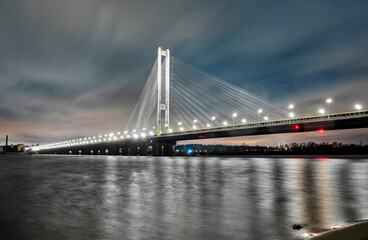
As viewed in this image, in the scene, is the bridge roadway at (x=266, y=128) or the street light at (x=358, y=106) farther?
the street light at (x=358, y=106)

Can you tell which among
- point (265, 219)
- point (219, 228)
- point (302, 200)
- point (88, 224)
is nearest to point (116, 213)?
point (88, 224)

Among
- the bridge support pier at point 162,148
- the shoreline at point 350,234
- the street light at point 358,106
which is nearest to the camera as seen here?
the shoreline at point 350,234

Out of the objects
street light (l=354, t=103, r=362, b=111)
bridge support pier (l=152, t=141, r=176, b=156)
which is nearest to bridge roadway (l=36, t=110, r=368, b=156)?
bridge support pier (l=152, t=141, r=176, b=156)

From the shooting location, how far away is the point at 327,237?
11.5 ft

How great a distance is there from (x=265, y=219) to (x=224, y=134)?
6092 centimetres

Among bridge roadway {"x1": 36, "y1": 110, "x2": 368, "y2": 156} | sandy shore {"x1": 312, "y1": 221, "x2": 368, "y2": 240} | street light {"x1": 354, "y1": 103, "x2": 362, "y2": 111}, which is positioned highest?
street light {"x1": 354, "y1": 103, "x2": 362, "y2": 111}

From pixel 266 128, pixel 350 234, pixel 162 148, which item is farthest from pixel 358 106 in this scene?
pixel 350 234

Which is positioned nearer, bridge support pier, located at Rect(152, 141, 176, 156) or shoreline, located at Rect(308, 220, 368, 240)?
shoreline, located at Rect(308, 220, 368, 240)

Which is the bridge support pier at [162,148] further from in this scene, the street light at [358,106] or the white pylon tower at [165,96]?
the street light at [358,106]

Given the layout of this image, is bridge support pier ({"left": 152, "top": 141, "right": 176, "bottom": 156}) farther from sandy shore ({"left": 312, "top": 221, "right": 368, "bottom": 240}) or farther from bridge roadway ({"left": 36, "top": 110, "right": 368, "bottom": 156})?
sandy shore ({"left": 312, "top": 221, "right": 368, "bottom": 240})

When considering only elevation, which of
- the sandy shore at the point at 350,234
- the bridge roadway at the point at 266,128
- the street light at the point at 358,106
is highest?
the street light at the point at 358,106

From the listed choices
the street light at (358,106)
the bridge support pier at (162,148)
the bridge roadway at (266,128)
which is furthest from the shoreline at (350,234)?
the bridge support pier at (162,148)

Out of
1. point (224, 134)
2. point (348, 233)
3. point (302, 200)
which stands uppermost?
point (224, 134)

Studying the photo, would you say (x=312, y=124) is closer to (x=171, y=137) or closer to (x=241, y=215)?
(x=171, y=137)
